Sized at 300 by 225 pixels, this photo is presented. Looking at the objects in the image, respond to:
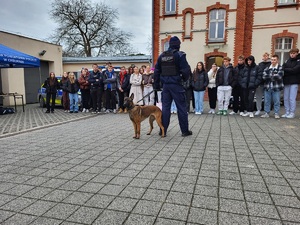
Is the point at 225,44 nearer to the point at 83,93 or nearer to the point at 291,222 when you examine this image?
the point at 83,93

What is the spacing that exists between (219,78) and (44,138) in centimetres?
677

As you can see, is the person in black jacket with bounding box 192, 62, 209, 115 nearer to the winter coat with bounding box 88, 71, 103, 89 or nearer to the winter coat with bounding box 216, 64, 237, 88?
the winter coat with bounding box 216, 64, 237, 88

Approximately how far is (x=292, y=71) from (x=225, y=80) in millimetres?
2283

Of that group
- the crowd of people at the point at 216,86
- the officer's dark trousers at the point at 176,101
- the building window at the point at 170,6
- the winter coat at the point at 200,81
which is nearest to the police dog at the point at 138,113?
the officer's dark trousers at the point at 176,101

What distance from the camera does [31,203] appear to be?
2.64 meters

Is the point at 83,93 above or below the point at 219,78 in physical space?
below

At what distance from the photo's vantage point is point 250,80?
8.77 meters

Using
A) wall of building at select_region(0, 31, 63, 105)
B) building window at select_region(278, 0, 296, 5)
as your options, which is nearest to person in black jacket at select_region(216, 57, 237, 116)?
building window at select_region(278, 0, 296, 5)

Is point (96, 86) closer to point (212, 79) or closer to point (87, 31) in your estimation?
point (212, 79)

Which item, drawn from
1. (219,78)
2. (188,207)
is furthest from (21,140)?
(219,78)

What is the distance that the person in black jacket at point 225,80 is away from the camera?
918cm

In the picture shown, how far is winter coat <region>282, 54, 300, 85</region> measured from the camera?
8.07 metres

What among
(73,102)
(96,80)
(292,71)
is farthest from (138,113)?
(73,102)

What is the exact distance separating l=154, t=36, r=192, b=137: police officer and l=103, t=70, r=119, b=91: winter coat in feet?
16.3
